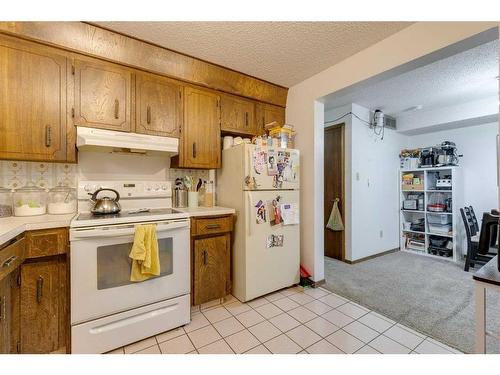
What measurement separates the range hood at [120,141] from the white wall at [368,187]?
2520 millimetres

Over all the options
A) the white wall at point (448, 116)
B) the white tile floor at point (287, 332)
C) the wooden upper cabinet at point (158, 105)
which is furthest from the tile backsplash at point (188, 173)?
the white wall at point (448, 116)

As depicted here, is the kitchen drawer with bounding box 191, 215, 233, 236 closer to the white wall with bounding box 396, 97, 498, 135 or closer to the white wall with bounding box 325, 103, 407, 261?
the white wall with bounding box 325, 103, 407, 261

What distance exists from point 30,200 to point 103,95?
3.24ft

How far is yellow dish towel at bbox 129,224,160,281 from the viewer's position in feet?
5.10

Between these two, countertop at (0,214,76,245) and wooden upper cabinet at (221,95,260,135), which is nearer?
countertop at (0,214,76,245)

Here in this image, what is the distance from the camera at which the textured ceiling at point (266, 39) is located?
1.75 metres

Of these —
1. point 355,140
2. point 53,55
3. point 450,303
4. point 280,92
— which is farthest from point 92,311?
point 355,140

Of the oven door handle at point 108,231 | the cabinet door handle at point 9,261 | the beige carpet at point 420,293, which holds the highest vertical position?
the oven door handle at point 108,231

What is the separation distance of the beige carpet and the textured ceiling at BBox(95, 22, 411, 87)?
91.4 inches

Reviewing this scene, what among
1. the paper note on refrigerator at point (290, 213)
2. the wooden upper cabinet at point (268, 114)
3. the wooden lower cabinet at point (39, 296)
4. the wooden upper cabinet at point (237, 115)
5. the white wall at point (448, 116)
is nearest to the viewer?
the wooden lower cabinet at point (39, 296)

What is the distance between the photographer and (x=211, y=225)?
2.05 meters

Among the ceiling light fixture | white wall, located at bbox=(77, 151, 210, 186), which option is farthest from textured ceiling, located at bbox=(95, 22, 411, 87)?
the ceiling light fixture

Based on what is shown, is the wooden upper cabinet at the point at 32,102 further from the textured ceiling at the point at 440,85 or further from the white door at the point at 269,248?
the textured ceiling at the point at 440,85

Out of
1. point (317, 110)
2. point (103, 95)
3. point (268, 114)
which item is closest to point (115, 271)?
point (103, 95)
